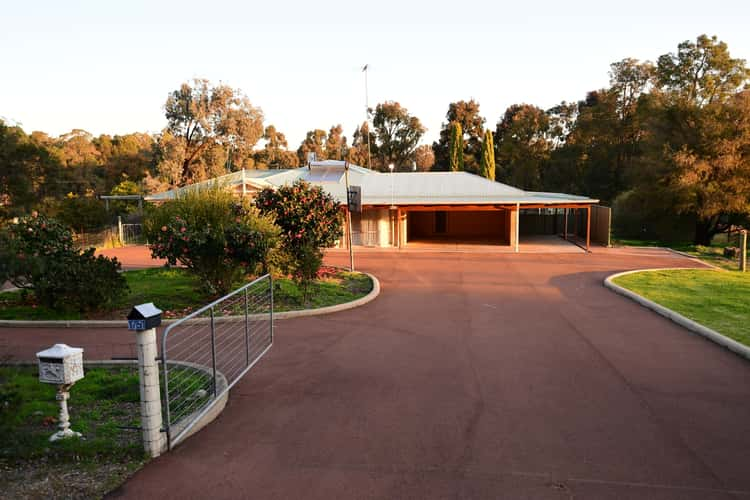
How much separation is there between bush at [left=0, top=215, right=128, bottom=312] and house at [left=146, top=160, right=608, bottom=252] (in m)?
10.6

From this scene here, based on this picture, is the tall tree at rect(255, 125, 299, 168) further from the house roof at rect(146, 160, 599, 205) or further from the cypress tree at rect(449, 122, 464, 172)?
the house roof at rect(146, 160, 599, 205)

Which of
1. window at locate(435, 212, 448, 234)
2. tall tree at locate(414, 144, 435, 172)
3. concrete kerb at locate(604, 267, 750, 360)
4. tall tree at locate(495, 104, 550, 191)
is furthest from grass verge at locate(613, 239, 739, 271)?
tall tree at locate(414, 144, 435, 172)

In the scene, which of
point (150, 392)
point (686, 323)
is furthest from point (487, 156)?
point (150, 392)

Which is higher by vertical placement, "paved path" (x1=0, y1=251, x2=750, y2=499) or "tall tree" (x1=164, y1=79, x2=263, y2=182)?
"tall tree" (x1=164, y1=79, x2=263, y2=182)

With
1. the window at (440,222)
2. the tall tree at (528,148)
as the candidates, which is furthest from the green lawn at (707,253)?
the tall tree at (528,148)

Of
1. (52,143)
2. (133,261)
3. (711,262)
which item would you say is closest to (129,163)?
(52,143)

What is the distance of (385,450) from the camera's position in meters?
5.21

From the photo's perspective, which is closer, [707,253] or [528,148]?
[707,253]

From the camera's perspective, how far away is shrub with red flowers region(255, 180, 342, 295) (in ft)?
44.1

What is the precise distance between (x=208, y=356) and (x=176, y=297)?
5.07 m

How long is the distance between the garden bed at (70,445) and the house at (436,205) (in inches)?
628

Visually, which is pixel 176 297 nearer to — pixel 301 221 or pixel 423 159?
pixel 301 221

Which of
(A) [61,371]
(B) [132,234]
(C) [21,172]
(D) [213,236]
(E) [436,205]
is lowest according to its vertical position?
(A) [61,371]

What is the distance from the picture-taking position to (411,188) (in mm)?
29156
